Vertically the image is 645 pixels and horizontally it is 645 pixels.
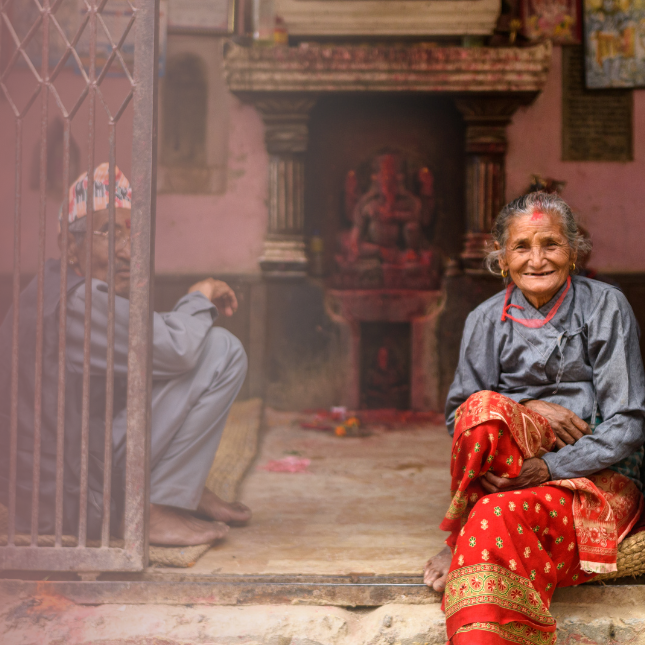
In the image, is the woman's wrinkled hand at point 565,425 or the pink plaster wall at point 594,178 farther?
the pink plaster wall at point 594,178

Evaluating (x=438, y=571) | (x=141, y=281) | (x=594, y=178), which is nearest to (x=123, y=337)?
(x=141, y=281)

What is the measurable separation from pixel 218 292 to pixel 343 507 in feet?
4.00

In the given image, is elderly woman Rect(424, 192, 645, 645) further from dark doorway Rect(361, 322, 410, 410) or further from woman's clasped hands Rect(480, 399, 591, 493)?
dark doorway Rect(361, 322, 410, 410)

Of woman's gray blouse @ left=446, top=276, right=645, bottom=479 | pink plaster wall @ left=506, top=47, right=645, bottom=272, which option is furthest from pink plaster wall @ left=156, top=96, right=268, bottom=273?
woman's gray blouse @ left=446, top=276, right=645, bottom=479

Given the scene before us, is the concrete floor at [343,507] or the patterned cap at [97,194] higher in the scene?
the patterned cap at [97,194]

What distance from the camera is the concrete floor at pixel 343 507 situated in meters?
2.43

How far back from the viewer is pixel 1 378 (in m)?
2.50

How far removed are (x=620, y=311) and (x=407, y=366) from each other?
3795mm

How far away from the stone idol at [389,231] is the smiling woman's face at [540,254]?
365 centimetres

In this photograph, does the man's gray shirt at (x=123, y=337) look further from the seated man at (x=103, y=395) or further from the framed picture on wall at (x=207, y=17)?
the framed picture on wall at (x=207, y=17)

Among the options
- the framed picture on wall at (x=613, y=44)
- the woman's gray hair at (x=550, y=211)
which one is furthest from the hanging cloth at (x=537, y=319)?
the framed picture on wall at (x=613, y=44)

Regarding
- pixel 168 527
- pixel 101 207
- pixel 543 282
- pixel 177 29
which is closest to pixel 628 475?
pixel 543 282

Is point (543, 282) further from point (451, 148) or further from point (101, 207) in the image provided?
point (451, 148)

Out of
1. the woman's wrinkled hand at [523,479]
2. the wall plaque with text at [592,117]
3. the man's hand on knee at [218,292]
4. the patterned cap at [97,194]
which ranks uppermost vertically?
the wall plaque with text at [592,117]
